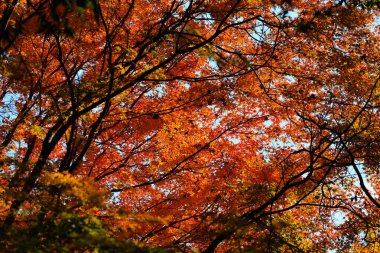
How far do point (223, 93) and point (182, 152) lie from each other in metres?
2.20

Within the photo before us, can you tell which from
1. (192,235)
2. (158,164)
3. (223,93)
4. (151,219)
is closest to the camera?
(151,219)

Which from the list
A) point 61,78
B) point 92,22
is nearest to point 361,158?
point 92,22

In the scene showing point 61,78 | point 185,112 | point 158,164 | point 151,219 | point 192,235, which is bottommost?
point 151,219

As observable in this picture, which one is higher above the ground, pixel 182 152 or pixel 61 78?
pixel 61 78

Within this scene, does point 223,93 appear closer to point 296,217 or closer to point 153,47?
point 153,47

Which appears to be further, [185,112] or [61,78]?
[61,78]

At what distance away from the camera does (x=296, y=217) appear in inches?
469

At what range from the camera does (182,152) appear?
10500mm

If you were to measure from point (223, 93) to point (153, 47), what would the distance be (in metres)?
2.82

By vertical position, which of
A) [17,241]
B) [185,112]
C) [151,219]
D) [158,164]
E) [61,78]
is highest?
[61,78]

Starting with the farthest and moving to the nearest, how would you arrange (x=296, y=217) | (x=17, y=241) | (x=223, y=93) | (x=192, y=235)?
(x=296, y=217) < (x=223, y=93) < (x=192, y=235) < (x=17, y=241)

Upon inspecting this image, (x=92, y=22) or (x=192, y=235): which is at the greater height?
(x=92, y=22)

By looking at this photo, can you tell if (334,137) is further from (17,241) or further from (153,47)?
(17,241)

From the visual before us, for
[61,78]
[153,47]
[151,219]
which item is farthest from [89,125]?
[151,219]
